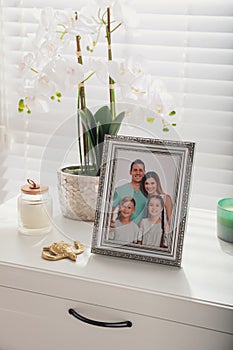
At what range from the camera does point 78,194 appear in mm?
1302

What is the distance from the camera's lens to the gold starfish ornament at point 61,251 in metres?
1.13

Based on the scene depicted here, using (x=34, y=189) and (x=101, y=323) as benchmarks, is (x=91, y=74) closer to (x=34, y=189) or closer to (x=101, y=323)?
(x=34, y=189)

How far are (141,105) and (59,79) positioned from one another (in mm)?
219

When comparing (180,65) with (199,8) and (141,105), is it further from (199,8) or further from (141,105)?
(141,105)

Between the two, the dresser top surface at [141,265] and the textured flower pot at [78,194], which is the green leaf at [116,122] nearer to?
the textured flower pot at [78,194]

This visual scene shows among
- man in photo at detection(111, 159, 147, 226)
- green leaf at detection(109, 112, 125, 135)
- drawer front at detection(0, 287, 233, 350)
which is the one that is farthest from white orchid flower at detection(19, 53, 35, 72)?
drawer front at detection(0, 287, 233, 350)

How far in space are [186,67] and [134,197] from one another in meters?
0.51

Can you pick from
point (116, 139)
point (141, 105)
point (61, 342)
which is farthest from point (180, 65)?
point (61, 342)

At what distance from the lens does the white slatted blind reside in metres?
1.42

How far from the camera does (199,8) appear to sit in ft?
4.65

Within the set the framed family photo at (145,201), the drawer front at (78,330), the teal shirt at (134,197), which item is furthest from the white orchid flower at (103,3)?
the drawer front at (78,330)

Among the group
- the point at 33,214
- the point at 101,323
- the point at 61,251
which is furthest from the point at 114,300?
the point at 33,214

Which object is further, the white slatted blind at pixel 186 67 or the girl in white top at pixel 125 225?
the white slatted blind at pixel 186 67

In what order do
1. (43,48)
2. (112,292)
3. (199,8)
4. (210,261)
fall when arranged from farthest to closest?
1. (199,8)
2. (43,48)
3. (210,261)
4. (112,292)
